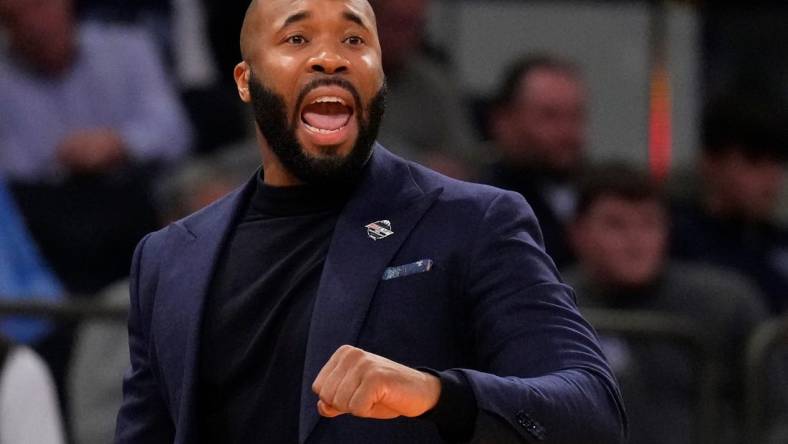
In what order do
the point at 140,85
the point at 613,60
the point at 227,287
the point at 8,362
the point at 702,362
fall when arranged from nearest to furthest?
A: the point at 227,287, the point at 8,362, the point at 702,362, the point at 140,85, the point at 613,60

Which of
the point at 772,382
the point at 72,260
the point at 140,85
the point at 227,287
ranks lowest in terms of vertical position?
the point at 772,382

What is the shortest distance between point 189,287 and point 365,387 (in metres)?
0.70

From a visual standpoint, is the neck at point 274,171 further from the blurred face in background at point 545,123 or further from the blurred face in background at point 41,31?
the blurred face in background at point 545,123

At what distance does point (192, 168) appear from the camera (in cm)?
591

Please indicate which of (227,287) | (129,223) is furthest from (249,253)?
(129,223)

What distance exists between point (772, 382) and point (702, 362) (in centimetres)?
25

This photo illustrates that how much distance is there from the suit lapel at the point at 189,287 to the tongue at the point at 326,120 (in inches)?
10.9

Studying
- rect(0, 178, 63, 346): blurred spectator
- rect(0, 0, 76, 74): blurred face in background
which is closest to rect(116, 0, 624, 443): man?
rect(0, 178, 63, 346): blurred spectator

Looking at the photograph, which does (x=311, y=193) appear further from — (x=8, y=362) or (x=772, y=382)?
(x=772, y=382)

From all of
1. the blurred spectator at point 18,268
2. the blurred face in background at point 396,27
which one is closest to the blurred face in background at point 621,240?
the blurred face in background at point 396,27

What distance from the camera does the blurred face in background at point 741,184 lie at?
6.34 metres

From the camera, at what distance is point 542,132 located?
20.8 feet

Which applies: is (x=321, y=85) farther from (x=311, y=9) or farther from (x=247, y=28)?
(x=247, y=28)

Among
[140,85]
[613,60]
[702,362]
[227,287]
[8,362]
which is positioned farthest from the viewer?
[613,60]
